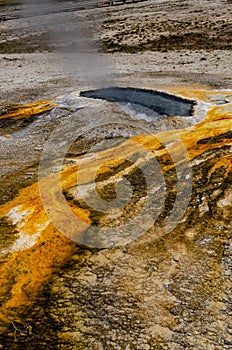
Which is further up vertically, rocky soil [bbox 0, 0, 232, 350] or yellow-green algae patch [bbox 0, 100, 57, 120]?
yellow-green algae patch [bbox 0, 100, 57, 120]

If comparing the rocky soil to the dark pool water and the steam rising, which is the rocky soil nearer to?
the dark pool water

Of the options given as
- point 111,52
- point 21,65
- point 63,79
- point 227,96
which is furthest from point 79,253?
point 111,52

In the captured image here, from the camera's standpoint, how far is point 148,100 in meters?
13.7

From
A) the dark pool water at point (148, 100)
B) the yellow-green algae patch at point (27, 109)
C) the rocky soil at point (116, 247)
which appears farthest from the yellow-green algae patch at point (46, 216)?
the yellow-green algae patch at point (27, 109)

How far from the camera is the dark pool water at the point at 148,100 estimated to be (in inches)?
496

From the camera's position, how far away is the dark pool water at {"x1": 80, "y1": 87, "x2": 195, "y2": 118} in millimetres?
12611

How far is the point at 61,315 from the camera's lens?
5.80 m

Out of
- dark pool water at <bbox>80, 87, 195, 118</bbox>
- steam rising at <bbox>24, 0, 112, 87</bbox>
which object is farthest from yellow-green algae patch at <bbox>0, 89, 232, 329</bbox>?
steam rising at <bbox>24, 0, 112, 87</bbox>

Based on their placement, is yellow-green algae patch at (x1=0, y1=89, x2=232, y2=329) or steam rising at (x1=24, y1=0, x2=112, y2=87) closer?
yellow-green algae patch at (x1=0, y1=89, x2=232, y2=329)

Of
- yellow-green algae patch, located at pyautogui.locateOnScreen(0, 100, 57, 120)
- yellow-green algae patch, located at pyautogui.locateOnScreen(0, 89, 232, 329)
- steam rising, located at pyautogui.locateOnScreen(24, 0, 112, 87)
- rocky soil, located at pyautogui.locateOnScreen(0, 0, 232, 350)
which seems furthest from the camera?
steam rising, located at pyautogui.locateOnScreen(24, 0, 112, 87)

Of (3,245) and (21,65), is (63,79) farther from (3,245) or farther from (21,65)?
(3,245)

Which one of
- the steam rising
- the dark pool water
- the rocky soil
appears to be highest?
the steam rising

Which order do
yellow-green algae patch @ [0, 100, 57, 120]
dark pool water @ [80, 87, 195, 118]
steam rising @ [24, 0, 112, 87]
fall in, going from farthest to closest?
steam rising @ [24, 0, 112, 87] → yellow-green algae patch @ [0, 100, 57, 120] → dark pool water @ [80, 87, 195, 118]

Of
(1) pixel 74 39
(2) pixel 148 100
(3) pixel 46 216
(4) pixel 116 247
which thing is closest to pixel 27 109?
(2) pixel 148 100
